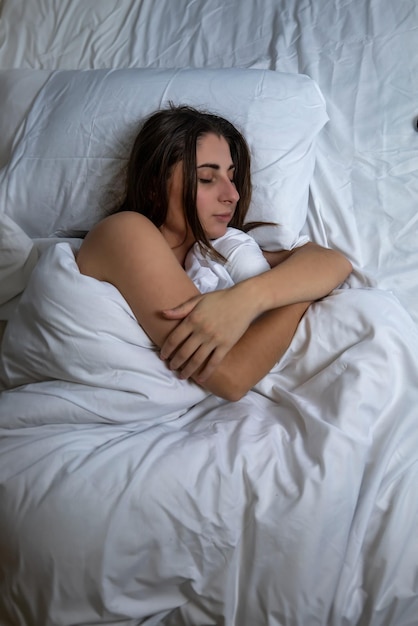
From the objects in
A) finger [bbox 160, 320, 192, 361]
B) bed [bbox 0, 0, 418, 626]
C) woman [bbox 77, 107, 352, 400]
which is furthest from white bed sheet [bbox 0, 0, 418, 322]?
finger [bbox 160, 320, 192, 361]

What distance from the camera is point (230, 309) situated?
1.03m

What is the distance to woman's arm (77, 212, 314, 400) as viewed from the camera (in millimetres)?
1015

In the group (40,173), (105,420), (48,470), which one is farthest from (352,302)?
(40,173)

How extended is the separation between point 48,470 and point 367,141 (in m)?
0.93

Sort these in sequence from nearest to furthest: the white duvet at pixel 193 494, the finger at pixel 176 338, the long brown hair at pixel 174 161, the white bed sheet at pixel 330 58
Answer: the white duvet at pixel 193 494
the finger at pixel 176 338
the long brown hair at pixel 174 161
the white bed sheet at pixel 330 58

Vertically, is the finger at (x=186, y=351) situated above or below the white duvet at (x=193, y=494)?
above

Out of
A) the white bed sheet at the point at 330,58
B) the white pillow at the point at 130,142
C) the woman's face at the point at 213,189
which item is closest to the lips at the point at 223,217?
the woman's face at the point at 213,189

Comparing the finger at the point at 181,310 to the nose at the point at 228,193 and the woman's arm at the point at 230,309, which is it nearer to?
the woman's arm at the point at 230,309

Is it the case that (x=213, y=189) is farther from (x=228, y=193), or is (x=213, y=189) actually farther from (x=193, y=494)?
(x=193, y=494)

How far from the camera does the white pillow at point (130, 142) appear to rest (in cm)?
130

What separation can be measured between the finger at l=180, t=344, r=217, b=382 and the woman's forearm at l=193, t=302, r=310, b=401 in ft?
0.08

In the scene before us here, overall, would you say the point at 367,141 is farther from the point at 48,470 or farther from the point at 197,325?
the point at 48,470

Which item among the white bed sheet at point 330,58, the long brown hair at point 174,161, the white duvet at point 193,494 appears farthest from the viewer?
the white bed sheet at point 330,58

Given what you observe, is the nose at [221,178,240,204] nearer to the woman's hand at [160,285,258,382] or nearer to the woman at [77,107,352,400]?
the woman at [77,107,352,400]
